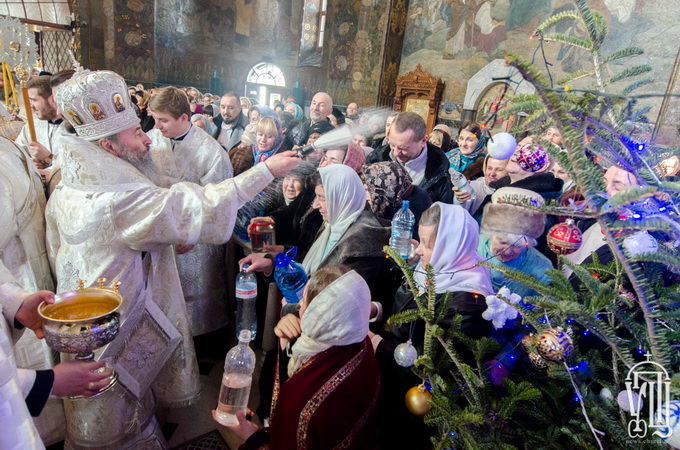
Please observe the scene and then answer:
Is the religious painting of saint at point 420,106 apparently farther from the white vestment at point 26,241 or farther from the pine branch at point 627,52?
the pine branch at point 627,52

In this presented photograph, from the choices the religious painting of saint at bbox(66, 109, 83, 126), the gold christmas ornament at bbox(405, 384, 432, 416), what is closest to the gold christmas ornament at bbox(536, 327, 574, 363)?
the gold christmas ornament at bbox(405, 384, 432, 416)

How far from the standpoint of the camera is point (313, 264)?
256 cm

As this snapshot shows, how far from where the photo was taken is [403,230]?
2574mm

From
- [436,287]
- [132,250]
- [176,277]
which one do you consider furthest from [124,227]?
[436,287]

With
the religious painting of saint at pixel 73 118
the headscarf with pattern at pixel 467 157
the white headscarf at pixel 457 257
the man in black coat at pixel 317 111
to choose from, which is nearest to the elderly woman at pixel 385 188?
the white headscarf at pixel 457 257

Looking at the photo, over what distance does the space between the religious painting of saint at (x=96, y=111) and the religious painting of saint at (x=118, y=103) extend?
0.23 feet

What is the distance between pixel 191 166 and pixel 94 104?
1175mm

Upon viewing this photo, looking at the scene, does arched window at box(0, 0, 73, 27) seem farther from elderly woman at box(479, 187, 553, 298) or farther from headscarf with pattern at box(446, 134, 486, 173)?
elderly woman at box(479, 187, 553, 298)

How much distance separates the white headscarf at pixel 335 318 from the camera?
1465 millimetres

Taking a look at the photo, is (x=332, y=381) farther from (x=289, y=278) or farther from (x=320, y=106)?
(x=320, y=106)

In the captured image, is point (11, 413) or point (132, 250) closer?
point (11, 413)

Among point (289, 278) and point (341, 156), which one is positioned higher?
point (341, 156)

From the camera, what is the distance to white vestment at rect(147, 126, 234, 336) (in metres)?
3.02

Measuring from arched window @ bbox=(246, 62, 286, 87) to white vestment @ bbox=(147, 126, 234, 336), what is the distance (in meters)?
17.4
